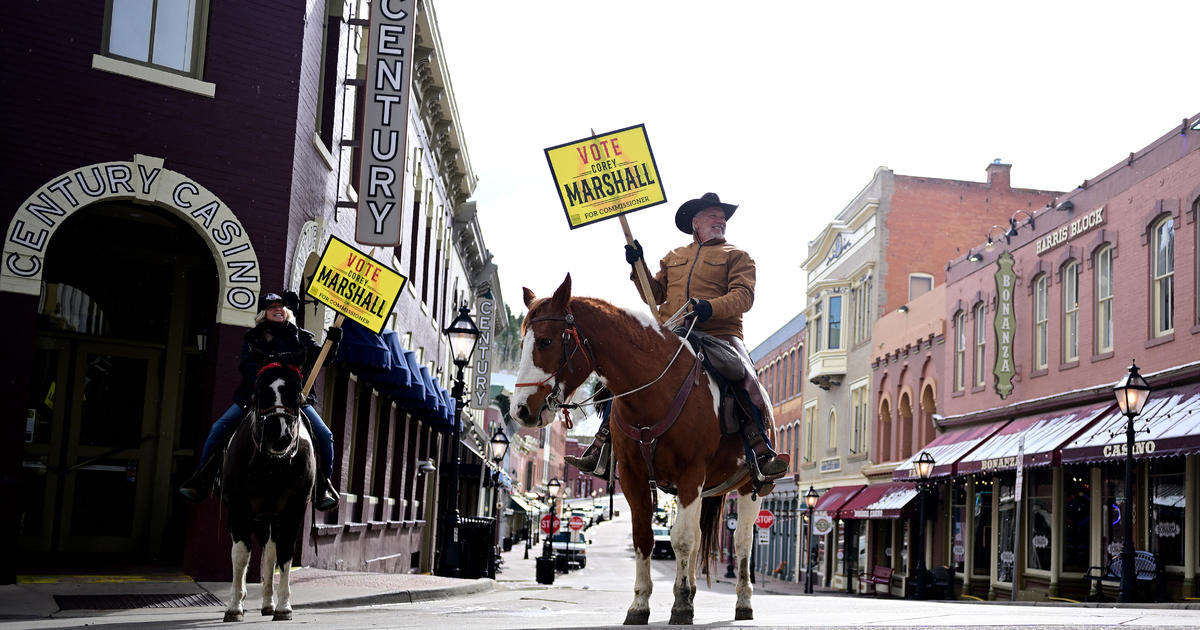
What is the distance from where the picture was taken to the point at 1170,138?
24531 millimetres

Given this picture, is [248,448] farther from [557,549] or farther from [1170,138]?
[557,549]

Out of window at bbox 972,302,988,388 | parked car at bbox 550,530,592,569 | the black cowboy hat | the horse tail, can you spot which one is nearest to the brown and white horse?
the horse tail

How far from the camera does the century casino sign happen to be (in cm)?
2753

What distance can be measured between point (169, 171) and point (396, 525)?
46.9 feet

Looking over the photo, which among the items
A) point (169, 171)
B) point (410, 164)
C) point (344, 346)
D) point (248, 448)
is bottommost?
point (248, 448)

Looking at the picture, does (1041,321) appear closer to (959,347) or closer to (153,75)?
(959,347)

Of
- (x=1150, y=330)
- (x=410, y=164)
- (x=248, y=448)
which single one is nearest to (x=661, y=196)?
(x=248, y=448)

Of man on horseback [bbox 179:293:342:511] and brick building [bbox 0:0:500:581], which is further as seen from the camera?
brick building [bbox 0:0:500:581]

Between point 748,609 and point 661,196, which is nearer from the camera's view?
point 748,609

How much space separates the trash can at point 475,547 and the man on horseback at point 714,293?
14.4m

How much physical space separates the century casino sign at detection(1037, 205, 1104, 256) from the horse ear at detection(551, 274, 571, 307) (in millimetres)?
22455

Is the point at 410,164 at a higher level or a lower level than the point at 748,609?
higher

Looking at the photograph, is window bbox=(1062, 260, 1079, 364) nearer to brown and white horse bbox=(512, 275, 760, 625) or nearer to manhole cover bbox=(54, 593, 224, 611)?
manhole cover bbox=(54, 593, 224, 611)

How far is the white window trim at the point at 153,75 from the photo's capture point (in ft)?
45.0
